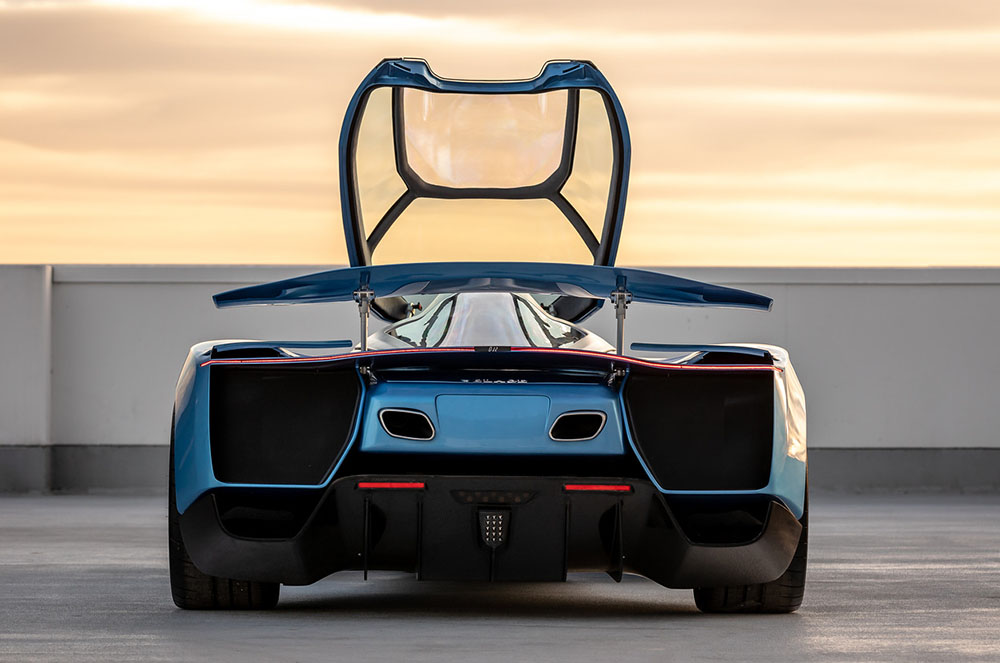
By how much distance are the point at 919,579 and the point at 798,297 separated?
7459 millimetres

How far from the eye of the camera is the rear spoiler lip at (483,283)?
4.87 metres

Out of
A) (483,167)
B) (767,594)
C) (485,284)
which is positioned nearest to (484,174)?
(483,167)

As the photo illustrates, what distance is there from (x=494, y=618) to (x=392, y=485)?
69 cm

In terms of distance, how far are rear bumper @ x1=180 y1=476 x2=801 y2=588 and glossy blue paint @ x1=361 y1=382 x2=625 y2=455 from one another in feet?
0.33

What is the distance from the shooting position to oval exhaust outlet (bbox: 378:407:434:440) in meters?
4.44

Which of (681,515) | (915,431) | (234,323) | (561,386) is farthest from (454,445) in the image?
(915,431)

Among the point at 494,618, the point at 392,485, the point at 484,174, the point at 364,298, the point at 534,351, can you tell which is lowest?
the point at 494,618

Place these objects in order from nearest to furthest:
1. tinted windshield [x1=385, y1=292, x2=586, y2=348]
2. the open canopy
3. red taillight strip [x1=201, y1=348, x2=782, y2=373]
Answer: red taillight strip [x1=201, y1=348, x2=782, y2=373], tinted windshield [x1=385, y1=292, x2=586, y2=348], the open canopy

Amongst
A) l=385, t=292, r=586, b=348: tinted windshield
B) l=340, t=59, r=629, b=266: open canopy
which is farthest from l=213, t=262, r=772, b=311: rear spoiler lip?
l=340, t=59, r=629, b=266: open canopy

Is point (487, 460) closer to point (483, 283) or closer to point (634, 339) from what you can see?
point (483, 283)

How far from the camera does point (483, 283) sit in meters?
4.89

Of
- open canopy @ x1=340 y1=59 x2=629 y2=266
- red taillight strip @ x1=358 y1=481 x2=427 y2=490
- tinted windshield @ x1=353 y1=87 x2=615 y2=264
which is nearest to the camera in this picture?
red taillight strip @ x1=358 y1=481 x2=427 y2=490

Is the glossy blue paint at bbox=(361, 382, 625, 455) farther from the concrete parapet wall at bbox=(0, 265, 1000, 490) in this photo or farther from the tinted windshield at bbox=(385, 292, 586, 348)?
the concrete parapet wall at bbox=(0, 265, 1000, 490)

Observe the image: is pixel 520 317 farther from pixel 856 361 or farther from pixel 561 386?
pixel 856 361
